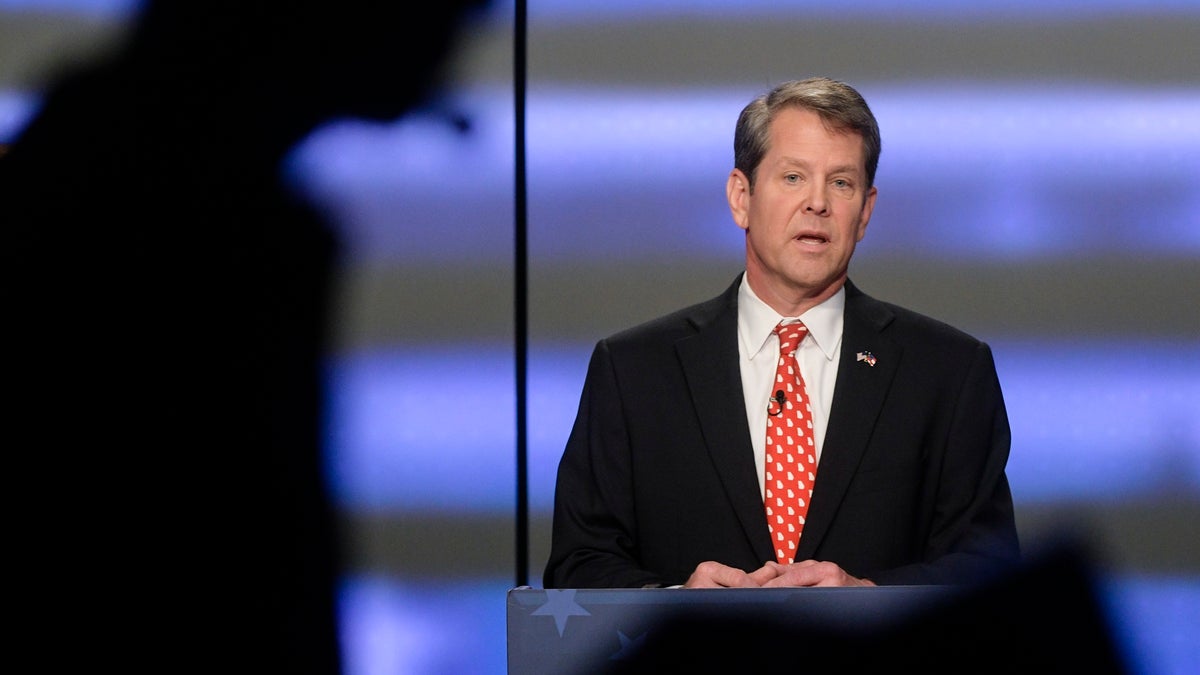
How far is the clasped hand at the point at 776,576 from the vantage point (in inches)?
67.5

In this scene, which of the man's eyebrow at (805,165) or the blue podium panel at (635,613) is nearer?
the blue podium panel at (635,613)

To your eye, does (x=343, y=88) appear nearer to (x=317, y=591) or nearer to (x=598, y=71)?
(x=598, y=71)

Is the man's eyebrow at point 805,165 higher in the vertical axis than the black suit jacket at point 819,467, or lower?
higher

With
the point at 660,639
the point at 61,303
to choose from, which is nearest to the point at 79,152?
the point at 61,303

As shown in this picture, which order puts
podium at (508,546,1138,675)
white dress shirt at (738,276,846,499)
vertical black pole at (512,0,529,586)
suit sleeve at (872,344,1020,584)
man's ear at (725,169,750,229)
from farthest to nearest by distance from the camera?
vertical black pole at (512,0,529,586)
man's ear at (725,169,750,229)
white dress shirt at (738,276,846,499)
suit sleeve at (872,344,1020,584)
podium at (508,546,1138,675)

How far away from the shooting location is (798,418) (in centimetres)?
205

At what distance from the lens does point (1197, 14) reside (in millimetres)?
3008

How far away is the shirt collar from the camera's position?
2.11 metres

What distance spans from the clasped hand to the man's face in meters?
0.50

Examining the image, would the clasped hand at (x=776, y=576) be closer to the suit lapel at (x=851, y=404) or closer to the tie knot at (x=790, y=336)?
the suit lapel at (x=851, y=404)

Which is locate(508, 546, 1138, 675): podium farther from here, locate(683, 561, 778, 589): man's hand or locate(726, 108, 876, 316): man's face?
locate(726, 108, 876, 316): man's face

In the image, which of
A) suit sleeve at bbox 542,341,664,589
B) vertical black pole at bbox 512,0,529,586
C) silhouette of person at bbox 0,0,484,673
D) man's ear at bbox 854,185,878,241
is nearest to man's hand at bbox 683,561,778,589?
suit sleeve at bbox 542,341,664,589

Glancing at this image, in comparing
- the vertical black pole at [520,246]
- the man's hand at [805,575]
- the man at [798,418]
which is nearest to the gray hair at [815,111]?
the man at [798,418]

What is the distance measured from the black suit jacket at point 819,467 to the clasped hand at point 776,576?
20cm
